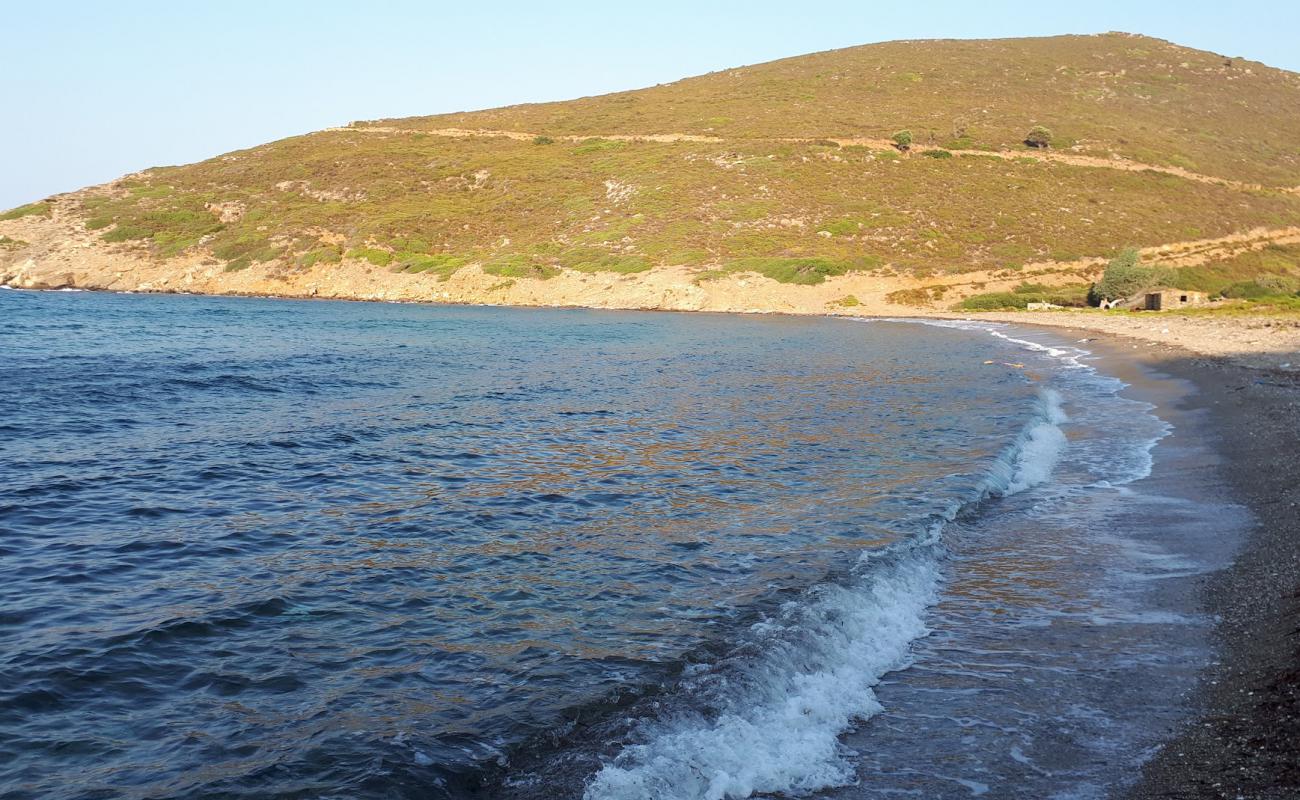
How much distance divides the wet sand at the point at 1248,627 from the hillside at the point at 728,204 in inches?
1851

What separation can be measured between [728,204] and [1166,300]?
3850cm

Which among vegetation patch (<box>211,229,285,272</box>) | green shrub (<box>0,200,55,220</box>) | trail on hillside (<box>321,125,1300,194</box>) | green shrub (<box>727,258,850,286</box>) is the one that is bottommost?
green shrub (<box>727,258,850,286</box>)

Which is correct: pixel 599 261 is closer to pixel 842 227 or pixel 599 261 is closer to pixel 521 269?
pixel 521 269

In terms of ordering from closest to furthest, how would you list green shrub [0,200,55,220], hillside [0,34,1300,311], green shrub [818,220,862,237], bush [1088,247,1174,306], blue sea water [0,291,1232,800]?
1. blue sea water [0,291,1232,800]
2. bush [1088,247,1174,306]
3. hillside [0,34,1300,311]
4. green shrub [818,220,862,237]
5. green shrub [0,200,55,220]

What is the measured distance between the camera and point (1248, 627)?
8281 millimetres

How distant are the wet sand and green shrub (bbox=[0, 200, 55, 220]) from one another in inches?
3741

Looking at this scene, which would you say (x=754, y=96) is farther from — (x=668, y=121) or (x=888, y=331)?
(x=888, y=331)

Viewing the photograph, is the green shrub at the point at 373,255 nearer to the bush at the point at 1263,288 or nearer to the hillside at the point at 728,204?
the hillside at the point at 728,204

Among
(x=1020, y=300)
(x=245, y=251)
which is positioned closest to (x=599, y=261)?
(x=245, y=251)

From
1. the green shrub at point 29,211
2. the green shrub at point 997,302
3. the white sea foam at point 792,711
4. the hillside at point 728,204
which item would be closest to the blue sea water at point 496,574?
the white sea foam at point 792,711

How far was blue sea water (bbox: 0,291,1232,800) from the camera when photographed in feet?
20.6

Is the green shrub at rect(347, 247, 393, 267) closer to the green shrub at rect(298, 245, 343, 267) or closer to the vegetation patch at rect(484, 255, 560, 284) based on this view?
the green shrub at rect(298, 245, 343, 267)

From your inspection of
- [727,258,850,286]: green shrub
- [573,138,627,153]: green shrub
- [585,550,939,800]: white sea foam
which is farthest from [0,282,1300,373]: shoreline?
[573,138,627,153]: green shrub

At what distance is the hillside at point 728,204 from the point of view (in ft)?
233
